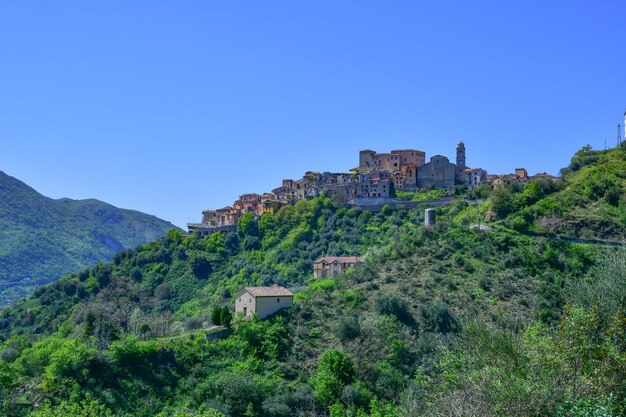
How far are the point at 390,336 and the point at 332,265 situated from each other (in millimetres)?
20146

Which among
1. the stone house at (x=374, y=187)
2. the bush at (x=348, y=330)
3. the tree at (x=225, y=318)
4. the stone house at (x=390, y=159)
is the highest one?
the stone house at (x=390, y=159)

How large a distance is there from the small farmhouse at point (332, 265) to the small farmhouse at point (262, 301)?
46.6ft

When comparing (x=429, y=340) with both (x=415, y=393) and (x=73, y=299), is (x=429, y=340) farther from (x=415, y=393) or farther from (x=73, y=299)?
(x=73, y=299)

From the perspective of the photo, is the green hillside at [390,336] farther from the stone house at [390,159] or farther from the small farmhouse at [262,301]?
the stone house at [390,159]

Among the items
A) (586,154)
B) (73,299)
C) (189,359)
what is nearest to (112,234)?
(73,299)

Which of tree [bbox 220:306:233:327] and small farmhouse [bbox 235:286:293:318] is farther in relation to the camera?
small farmhouse [bbox 235:286:293:318]

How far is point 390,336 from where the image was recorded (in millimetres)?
43688

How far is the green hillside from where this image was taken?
18875mm

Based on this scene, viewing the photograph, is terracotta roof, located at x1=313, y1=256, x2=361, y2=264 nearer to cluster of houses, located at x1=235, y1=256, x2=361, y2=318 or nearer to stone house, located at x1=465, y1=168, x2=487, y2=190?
cluster of houses, located at x1=235, y1=256, x2=361, y2=318

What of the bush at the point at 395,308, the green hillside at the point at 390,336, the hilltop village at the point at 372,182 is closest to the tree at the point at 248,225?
the hilltop village at the point at 372,182

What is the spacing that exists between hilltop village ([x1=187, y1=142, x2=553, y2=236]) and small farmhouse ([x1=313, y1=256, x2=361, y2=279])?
1721 cm

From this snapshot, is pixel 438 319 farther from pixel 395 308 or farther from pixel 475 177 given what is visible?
pixel 475 177

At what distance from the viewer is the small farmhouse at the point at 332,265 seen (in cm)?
6216

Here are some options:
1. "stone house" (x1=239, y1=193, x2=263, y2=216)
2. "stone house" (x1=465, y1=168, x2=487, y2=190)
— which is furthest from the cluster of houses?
"stone house" (x1=465, y1=168, x2=487, y2=190)
